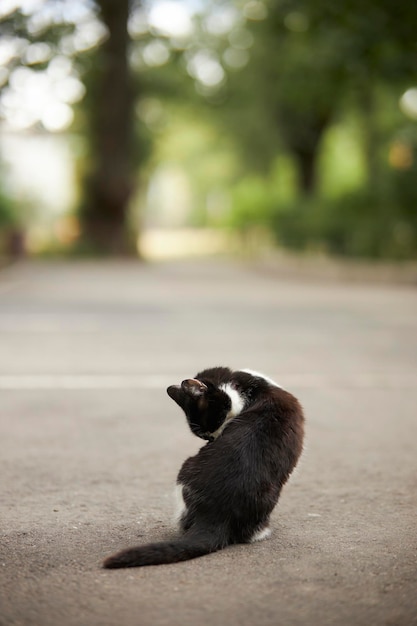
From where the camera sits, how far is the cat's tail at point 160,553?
345cm

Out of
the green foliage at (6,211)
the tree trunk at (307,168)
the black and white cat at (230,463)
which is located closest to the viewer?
the black and white cat at (230,463)

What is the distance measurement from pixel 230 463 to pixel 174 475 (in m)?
1.55

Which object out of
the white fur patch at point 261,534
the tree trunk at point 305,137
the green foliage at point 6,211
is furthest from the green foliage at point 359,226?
the white fur patch at point 261,534

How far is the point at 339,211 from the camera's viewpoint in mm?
26625

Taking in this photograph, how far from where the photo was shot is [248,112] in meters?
38.1

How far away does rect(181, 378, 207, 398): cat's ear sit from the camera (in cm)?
388

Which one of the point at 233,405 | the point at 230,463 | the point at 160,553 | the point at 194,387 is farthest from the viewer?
the point at 233,405

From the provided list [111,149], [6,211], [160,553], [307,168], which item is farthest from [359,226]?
[160,553]

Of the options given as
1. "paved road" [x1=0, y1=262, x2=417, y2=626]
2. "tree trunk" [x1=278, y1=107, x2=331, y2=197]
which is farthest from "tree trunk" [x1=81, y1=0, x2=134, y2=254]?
"paved road" [x1=0, y1=262, x2=417, y2=626]

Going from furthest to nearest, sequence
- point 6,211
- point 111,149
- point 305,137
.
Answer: point 111,149
point 305,137
point 6,211

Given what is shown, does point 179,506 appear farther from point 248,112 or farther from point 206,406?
point 248,112

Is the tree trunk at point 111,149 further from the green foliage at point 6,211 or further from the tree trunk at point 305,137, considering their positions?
the tree trunk at point 305,137

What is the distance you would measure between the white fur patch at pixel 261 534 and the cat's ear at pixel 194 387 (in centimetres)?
65

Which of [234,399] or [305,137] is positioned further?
[305,137]
